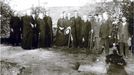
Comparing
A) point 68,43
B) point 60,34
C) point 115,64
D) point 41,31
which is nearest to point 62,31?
point 60,34

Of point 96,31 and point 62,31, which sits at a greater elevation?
point 96,31

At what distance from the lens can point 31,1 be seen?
2670 centimetres

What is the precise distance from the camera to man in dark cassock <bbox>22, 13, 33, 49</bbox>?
16609mm

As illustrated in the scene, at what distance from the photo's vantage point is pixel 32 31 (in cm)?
1681

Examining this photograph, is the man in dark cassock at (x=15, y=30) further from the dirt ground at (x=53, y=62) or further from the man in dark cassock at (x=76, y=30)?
the man in dark cassock at (x=76, y=30)

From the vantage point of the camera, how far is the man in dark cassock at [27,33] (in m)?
16.6

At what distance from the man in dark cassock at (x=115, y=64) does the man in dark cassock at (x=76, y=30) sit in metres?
2.74

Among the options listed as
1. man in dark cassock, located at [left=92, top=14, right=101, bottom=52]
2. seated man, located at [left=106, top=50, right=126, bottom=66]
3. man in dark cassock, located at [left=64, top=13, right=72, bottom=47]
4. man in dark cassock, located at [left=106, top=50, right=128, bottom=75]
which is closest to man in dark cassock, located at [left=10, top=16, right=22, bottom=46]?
man in dark cassock, located at [left=64, top=13, right=72, bottom=47]

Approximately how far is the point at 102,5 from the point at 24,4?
613 cm

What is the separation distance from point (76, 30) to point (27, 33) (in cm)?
233

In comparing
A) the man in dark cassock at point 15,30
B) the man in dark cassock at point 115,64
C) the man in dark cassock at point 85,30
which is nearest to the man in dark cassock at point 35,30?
the man in dark cassock at point 15,30

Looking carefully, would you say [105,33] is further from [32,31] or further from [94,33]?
[32,31]

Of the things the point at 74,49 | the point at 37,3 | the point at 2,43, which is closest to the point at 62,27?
the point at 74,49

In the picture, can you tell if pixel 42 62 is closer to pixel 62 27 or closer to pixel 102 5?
pixel 62 27
